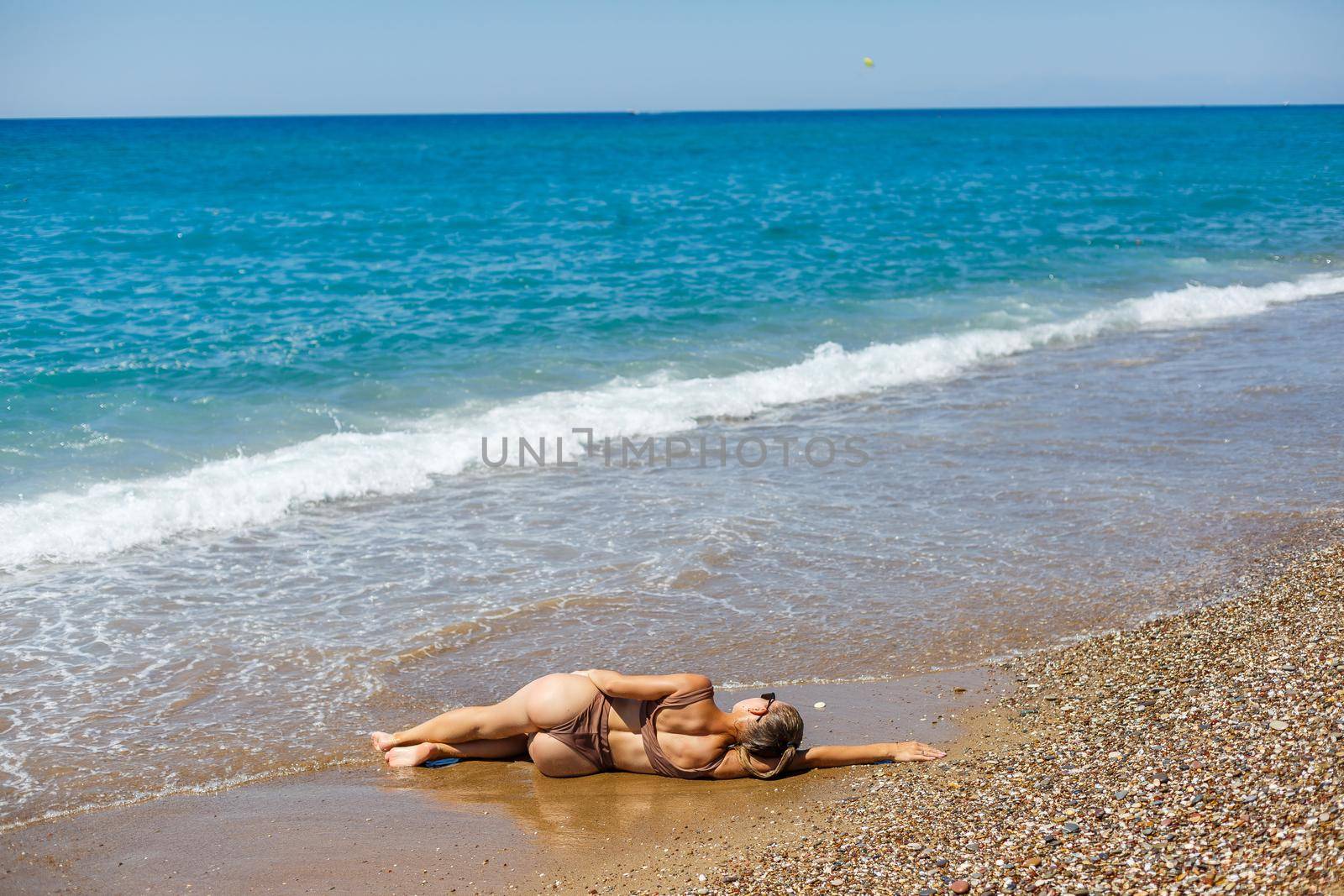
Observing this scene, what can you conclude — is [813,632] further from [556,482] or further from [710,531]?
[556,482]

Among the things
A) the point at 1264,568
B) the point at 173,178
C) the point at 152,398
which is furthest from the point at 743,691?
the point at 173,178

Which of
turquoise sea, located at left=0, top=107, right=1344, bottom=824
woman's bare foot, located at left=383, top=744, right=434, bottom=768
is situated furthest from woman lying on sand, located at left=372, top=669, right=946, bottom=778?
turquoise sea, located at left=0, top=107, right=1344, bottom=824

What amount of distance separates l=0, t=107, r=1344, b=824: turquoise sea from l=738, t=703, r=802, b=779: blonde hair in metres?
1.24

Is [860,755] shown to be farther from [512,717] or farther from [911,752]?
[512,717]

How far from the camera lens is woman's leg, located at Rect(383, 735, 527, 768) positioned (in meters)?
5.59

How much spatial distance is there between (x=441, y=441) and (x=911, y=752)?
7254 millimetres

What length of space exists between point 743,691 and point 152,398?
9.81 metres

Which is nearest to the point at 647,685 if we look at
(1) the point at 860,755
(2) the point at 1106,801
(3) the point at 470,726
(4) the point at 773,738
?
(4) the point at 773,738

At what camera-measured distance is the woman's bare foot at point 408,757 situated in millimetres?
5570

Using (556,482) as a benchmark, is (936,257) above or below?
above

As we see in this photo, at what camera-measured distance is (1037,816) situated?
4555 millimetres

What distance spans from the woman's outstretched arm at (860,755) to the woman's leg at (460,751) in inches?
57.6

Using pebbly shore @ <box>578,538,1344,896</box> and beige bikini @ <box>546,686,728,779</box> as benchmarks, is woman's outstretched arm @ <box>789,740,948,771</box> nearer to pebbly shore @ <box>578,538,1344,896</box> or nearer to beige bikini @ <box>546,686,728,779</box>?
pebbly shore @ <box>578,538,1344,896</box>

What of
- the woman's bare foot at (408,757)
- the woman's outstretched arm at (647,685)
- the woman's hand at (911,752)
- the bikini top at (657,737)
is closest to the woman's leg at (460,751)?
the woman's bare foot at (408,757)
